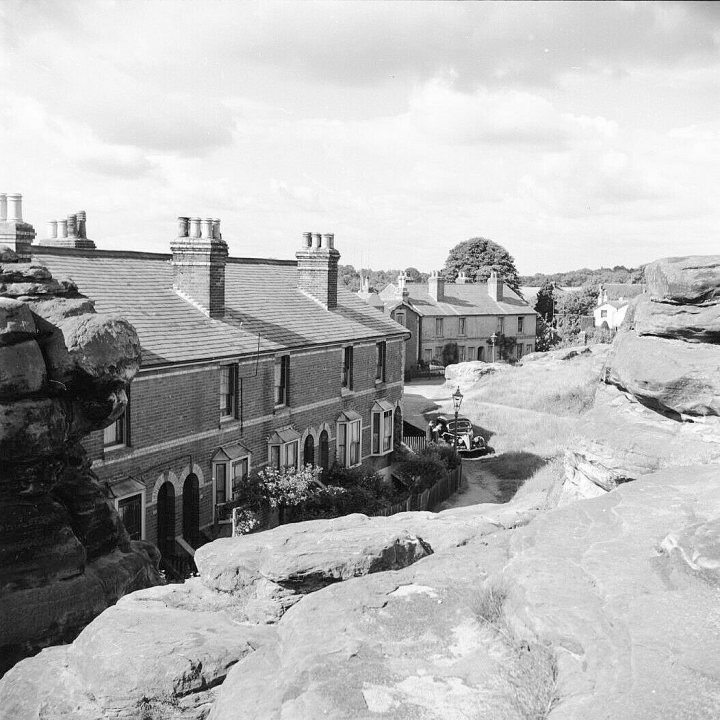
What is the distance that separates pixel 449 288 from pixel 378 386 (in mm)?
36191

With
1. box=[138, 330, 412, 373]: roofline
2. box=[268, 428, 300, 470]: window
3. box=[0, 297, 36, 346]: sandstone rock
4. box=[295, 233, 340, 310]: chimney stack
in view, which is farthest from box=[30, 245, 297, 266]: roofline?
box=[0, 297, 36, 346]: sandstone rock

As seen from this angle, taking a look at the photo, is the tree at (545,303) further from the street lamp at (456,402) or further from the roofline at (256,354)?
the roofline at (256,354)

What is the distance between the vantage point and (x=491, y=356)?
62.8m

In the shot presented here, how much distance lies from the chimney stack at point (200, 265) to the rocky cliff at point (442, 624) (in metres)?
13.0

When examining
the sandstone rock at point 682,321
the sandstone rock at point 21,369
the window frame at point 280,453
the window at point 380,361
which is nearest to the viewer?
the sandstone rock at point 682,321

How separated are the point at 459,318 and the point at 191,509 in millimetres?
43773

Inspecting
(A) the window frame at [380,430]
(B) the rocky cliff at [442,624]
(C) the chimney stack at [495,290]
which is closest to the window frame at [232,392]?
(A) the window frame at [380,430]

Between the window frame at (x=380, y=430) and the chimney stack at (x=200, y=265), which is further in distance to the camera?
the window frame at (x=380, y=430)

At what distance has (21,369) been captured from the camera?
10.9m

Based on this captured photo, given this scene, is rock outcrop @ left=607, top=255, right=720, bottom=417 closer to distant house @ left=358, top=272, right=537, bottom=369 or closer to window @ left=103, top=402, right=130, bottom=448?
window @ left=103, top=402, right=130, bottom=448

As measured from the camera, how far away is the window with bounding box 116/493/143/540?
1730 centimetres

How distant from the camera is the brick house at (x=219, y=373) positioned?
59.5 ft

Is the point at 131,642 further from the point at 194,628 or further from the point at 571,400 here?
the point at 571,400

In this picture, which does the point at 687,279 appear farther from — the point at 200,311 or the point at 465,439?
the point at 465,439
